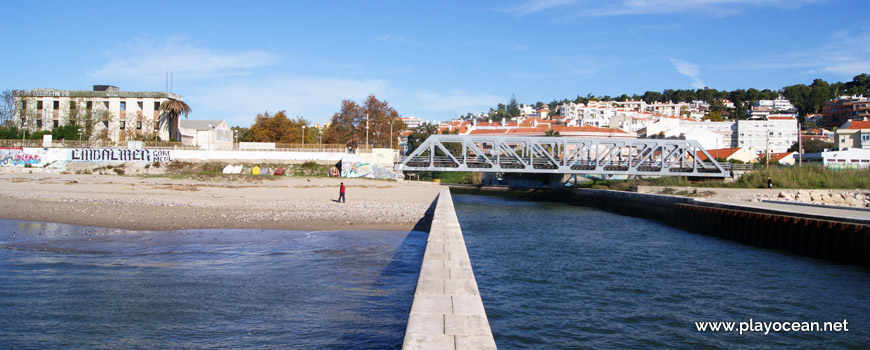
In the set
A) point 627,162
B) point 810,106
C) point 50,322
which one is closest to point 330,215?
point 50,322

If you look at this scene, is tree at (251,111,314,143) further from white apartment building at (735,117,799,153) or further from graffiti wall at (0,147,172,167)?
white apartment building at (735,117,799,153)

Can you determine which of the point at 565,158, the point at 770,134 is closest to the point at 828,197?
the point at 565,158

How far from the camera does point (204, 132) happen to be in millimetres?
74500

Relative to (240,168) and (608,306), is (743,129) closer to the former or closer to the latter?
(240,168)

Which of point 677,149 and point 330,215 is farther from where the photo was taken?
point 677,149

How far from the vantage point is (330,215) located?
24609mm

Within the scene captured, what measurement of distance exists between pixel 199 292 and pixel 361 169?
46.2m

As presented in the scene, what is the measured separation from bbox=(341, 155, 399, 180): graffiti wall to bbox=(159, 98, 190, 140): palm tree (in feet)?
73.1

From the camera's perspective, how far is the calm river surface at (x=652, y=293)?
32.2ft

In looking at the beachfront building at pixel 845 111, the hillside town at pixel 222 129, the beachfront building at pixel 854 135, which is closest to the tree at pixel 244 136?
the hillside town at pixel 222 129

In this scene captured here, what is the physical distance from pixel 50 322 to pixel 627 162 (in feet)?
192

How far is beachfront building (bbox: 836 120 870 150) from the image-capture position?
86750mm

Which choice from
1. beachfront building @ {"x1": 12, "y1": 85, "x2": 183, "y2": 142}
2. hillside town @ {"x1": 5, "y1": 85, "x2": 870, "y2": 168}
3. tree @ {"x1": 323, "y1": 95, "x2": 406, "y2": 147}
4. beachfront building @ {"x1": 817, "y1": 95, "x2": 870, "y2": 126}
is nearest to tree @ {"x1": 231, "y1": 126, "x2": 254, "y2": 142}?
hillside town @ {"x1": 5, "y1": 85, "x2": 870, "y2": 168}

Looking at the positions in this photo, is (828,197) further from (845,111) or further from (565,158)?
(845,111)
